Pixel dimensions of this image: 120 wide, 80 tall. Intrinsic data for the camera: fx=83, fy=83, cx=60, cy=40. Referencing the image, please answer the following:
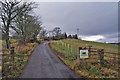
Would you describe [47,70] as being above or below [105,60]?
below

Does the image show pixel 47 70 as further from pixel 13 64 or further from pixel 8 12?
pixel 8 12

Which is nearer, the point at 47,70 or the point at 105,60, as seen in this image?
the point at 47,70

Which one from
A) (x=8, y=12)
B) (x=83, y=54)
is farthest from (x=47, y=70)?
(x=8, y=12)

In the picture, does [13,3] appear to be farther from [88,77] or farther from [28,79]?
[88,77]

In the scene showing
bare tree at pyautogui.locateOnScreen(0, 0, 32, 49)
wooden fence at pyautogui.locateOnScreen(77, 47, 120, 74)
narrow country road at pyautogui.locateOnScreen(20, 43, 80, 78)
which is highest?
bare tree at pyautogui.locateOnScreen(0, 0, 32, 49)

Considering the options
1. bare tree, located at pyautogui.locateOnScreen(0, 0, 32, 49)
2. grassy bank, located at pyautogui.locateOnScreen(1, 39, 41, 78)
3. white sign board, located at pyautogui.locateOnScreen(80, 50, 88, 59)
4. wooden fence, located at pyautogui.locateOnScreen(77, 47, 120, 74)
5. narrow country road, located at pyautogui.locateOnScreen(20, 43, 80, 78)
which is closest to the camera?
narrow country road, located at pyautogui.locateOnScreen(20, 43, 80, 78)

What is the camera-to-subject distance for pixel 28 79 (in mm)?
5504

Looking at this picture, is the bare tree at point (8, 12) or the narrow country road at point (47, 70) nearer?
the narrow country road at point (47, 70)

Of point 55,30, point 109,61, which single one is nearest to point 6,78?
point 109,61

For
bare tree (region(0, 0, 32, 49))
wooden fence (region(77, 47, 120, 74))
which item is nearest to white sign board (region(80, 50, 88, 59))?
wooden fence (region(77, 47, 120, 74))

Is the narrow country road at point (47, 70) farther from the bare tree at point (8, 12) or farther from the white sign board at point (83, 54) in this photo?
the bare tree at point (8, 12)

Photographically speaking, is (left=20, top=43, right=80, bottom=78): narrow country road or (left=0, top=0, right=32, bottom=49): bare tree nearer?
(left=20, top=43, right=80, bottom=78): narrow country road

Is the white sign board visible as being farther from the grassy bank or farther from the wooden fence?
the grassy bank

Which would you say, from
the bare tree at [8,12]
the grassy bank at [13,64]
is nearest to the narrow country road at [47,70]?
the grassy bank at [13,64]
